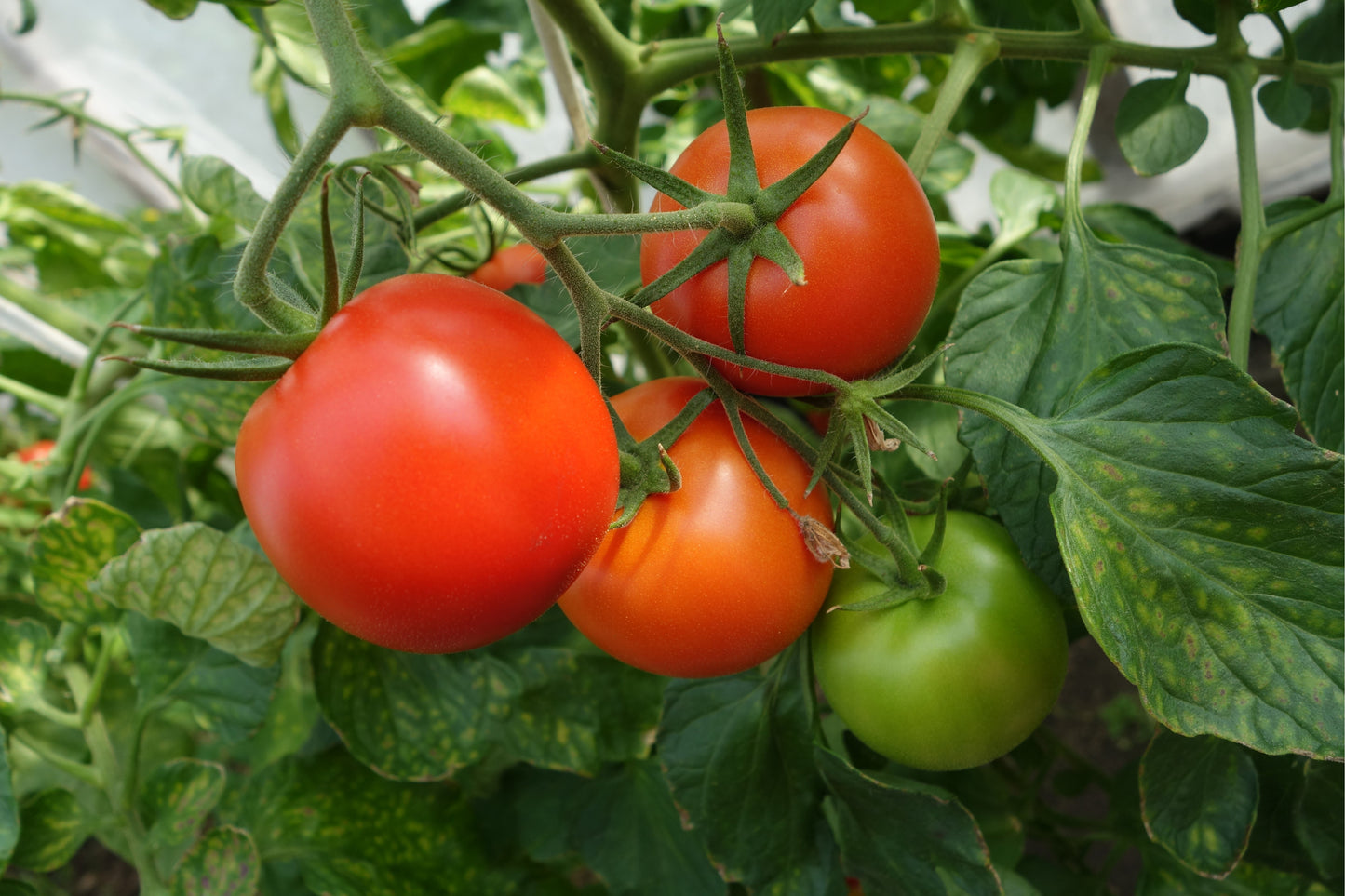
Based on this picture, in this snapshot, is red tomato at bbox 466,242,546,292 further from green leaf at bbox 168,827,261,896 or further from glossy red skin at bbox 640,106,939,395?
green leaf at bbox 168,827,261,896

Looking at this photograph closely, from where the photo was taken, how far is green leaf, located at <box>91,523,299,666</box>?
1.63 ft

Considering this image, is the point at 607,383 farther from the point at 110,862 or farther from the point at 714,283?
the point at 110,862

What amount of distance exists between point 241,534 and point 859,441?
46 centimetres

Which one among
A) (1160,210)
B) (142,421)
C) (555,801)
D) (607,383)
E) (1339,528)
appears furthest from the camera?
(1160,210)

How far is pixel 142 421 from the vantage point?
2.94ft

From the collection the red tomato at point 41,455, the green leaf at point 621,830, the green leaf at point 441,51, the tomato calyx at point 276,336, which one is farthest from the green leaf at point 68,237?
the tomato calyx at point 276,336

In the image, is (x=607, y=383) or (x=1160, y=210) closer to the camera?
(x=607, y=383)

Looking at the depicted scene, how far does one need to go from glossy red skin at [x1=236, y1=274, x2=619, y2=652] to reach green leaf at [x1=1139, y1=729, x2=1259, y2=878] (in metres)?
0.39

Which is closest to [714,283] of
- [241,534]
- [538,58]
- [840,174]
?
[840,174]

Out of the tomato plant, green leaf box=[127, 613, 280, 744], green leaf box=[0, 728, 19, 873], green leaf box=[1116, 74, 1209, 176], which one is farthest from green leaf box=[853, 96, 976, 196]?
green leaf box=[0, 728, 19, 873]

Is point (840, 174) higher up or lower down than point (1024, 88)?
higher up

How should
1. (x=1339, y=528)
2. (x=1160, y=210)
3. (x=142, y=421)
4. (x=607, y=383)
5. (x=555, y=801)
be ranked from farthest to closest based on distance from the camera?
(x=1160, y=210) → (x=142, y=421) → (x=555, y=801) → (x=607, y=383) → (x=1339, y=528)

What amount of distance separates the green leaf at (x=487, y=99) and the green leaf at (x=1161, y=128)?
0.57 meters

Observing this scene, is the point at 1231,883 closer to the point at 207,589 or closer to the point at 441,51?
the point at 207,589
